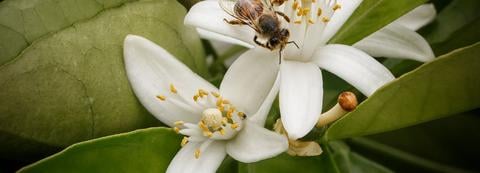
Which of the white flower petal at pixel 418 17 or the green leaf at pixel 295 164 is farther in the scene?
the white flower petal at pixel 418 17

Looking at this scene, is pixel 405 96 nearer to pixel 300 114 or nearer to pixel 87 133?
pixel 300 114

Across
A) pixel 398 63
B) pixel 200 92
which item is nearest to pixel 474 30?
pixel 398 63

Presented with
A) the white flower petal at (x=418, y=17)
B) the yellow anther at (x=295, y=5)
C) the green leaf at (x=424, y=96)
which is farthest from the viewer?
the white flower petal at (x=418, y=17)

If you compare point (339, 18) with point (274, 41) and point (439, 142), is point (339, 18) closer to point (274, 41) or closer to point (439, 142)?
point (274, 41)

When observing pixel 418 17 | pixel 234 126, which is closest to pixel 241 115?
pixel 234 126

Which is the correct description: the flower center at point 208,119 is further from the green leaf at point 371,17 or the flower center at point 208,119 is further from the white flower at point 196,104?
the green leaf at point 371,17

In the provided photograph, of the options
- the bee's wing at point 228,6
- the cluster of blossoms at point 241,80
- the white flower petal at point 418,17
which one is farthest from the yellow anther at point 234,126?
the white flower petal at point 418,17

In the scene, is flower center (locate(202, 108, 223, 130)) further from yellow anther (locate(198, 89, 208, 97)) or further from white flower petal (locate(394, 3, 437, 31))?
white flower petal (locate(394, 3, 437, 31))
